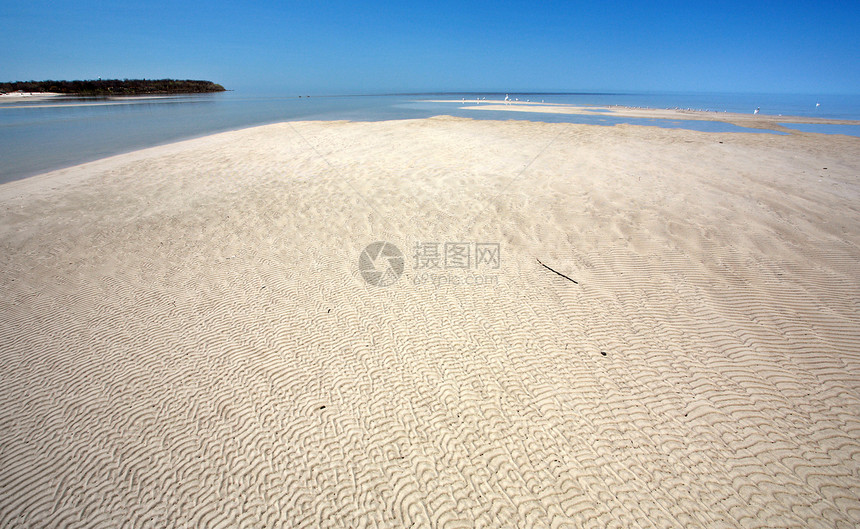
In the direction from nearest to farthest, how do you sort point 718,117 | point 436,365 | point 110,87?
point 436,365, point 718,117, point 110,87

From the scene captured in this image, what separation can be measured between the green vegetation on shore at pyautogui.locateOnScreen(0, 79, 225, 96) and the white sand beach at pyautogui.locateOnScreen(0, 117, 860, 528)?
93048 millimetres

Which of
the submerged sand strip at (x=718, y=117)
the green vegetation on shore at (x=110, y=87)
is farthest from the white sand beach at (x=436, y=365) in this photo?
the green vegetation on shore at (x=110, y=87)

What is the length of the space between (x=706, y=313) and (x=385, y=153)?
9758mm

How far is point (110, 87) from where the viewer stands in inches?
3226

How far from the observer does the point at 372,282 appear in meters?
4.72

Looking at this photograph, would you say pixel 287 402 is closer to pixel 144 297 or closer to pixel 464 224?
pixel 144 297

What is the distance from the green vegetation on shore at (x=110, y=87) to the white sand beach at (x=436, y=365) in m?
93.0

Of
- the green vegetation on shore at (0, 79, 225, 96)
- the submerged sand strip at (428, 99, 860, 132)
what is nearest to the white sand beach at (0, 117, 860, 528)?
the submerged sand strip at (428, 99, 860, 132)

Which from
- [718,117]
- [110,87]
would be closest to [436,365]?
[718,117]

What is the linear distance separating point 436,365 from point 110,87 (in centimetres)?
11698

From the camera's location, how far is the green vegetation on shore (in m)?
72.6

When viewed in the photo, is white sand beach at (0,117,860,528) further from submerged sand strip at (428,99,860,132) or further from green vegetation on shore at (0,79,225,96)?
green vegetation on shore at (0,79,225,96)

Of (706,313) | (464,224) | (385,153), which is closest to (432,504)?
(706,313)

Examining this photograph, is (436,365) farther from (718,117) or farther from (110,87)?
(110,87)
